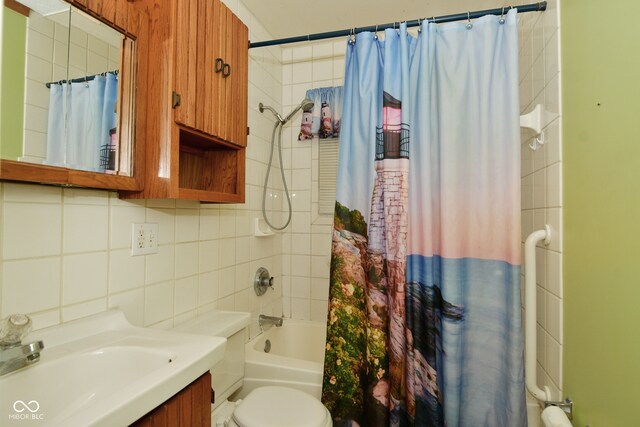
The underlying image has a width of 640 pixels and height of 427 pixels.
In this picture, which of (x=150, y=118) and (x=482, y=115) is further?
(x=482, y=115)

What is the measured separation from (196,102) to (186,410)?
0.97 metres

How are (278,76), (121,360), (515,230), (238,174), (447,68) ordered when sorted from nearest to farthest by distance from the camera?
(121,360) → (515,230) → (447,68) → (238,174) → (278,76)

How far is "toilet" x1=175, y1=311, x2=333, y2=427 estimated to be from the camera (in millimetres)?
1178

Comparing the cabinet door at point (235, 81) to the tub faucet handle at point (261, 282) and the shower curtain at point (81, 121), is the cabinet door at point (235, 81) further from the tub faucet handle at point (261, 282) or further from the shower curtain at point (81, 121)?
the tub faucet handle at point (261, 282)

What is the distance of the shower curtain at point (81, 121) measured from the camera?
0.87m

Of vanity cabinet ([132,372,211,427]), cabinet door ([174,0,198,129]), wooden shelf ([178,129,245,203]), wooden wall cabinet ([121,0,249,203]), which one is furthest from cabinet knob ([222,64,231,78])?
vanity cabinet ([132,372,211,427])

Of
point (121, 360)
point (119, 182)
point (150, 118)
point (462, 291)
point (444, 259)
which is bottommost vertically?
point (121, 360)

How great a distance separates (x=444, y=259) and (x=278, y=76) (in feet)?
5.54

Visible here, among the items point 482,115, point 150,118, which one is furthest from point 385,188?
point 150,118

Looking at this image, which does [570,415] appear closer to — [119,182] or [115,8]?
[119,182]

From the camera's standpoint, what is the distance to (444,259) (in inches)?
50.0

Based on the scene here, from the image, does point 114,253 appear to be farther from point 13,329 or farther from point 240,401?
point 240,401

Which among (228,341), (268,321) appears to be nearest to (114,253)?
(228,341)

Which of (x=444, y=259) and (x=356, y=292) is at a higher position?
(x=444, y=259)
